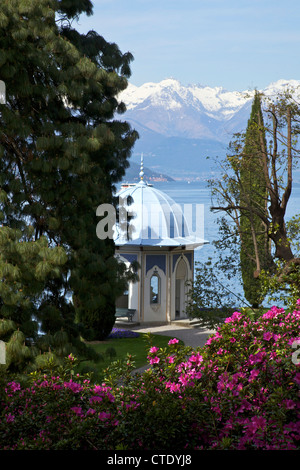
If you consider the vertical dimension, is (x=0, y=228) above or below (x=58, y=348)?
above

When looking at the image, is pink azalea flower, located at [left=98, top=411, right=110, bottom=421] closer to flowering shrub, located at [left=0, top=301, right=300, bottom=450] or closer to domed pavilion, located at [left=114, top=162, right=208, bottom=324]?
flowering shrub, located at [left=0, top=301, right=300, bottom=450]

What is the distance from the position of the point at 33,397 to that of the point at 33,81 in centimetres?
632

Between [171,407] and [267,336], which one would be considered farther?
[267,336]

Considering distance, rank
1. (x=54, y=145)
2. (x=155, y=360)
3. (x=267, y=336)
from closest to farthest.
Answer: (x=155, y=360), (x=267, y=336), (x=54, y=145)

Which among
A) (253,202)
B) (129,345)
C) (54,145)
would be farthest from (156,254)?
(54,145)

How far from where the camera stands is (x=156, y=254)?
2061 cm

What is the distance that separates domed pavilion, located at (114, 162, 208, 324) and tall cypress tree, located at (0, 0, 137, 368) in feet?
29.8

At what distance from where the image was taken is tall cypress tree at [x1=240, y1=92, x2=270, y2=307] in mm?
13281

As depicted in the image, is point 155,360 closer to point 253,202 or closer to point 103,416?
point 103,416

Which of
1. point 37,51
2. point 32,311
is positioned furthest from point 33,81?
point 32,311

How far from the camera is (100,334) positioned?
1756 cm

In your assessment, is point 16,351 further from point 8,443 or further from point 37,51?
point 37,51

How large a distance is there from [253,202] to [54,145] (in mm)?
7943
